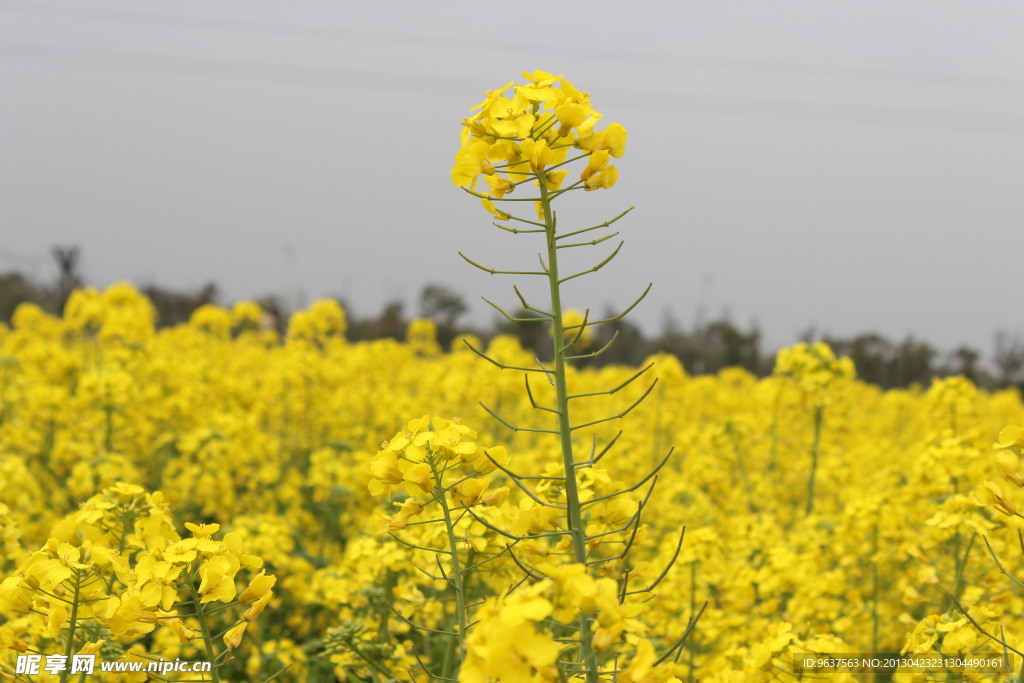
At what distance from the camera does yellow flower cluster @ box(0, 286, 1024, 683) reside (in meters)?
1.59

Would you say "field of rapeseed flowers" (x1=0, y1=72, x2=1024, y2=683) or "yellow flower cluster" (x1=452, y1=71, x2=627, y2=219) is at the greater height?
"yellow flower cluster" (x1=452, y1=71, x2=627, y2=219)

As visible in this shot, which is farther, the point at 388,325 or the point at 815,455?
the point at 388,325

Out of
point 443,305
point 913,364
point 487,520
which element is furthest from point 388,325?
point 487,520

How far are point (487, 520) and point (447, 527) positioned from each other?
68cm

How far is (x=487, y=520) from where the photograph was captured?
2275 millimetres

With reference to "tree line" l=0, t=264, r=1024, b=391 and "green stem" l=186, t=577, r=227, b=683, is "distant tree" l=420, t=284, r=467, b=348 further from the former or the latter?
"green stem" l=186, t=577, r=227, b=683

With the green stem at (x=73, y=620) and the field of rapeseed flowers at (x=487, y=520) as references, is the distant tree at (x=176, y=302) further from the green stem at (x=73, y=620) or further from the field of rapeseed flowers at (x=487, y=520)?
the green stem at (x=73, y=620)

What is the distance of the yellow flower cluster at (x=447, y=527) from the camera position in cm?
159

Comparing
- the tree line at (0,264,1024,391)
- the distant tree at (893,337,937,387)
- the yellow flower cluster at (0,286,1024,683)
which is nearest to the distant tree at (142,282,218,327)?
the tree line at (0,264,1024,391)

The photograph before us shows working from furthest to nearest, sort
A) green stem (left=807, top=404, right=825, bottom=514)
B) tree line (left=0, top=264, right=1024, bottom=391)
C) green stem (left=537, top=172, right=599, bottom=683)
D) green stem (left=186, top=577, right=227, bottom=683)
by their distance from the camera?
1. tree line (left=0, top=264, right=1024, bottom=391)
2. green stem (left=807, top=404, right=825, bottom=514)
3. green stem (left=186, top=577, right=227, bottom=683)
4. green stem (left=537, top=172, right=599, bottom=683)

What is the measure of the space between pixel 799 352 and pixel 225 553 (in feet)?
14.7

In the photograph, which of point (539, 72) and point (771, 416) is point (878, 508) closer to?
point (771, 416)

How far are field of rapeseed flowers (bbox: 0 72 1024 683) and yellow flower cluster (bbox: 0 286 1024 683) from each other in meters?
0.01

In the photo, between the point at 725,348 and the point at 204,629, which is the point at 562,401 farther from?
the point at 725,348
